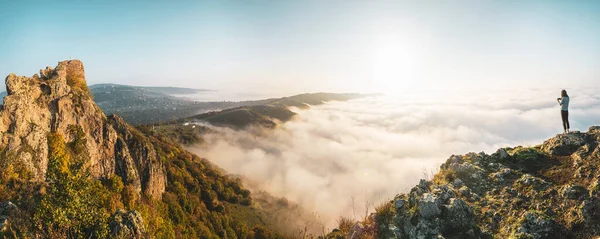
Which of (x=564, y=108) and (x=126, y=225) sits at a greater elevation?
(x=564, y=108)

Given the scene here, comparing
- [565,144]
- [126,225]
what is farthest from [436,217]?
[126,225]

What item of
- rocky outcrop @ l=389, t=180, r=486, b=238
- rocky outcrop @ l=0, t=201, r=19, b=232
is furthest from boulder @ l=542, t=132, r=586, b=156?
rocky outcrop @ l=0, t=201, r=19, b=232

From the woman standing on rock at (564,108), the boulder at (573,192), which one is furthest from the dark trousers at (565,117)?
the boulder at (573,192)

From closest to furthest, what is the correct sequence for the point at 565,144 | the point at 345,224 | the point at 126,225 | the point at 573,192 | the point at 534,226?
the point at 534,226 < the point at 573,192 < the point at 565,144 < the point at 345,224 < the point at 126,225

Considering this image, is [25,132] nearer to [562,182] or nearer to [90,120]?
[90,120]

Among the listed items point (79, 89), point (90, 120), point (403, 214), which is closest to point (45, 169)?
point (90, 120)

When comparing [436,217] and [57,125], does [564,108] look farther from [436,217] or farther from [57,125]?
[57,125]

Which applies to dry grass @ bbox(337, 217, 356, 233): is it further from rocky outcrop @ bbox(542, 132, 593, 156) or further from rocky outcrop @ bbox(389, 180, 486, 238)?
rocky outcrop @ bbox(542, 132, 593, 156)
